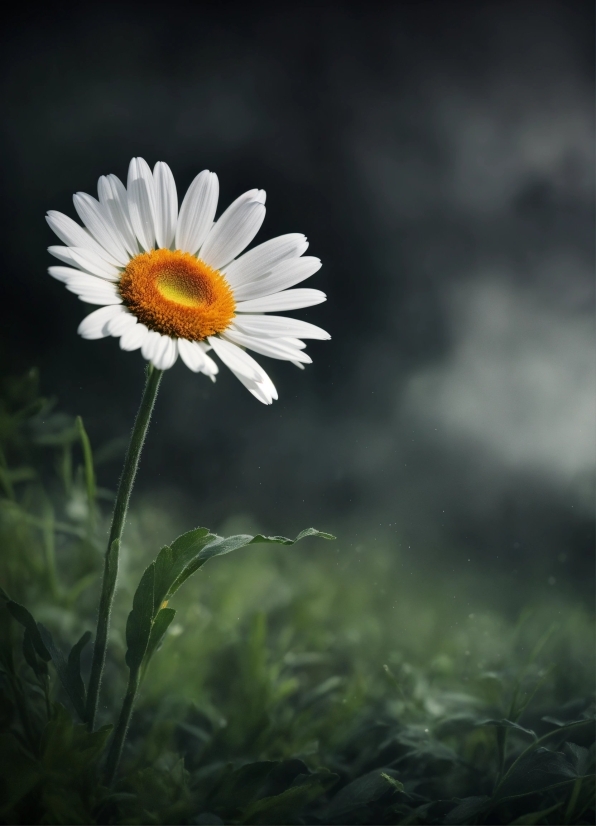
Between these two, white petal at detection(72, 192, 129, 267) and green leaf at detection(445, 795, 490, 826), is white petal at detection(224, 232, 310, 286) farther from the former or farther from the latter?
green leaf at detection(445, 795, 490, 826)

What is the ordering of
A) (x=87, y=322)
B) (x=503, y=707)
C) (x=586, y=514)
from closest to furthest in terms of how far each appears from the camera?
1. (x=87, y=322)
2. (x=503, y=707)
3. (x=586, y=514)

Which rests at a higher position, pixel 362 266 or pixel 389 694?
pixel 362 266

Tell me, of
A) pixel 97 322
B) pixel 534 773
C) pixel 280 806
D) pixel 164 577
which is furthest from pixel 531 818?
pixel 97 322

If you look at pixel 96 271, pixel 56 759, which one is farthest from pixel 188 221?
pixel 56 759

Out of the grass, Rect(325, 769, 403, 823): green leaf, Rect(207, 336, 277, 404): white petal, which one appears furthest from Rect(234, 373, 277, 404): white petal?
Rect(325, 769, 403, 823): green leaf

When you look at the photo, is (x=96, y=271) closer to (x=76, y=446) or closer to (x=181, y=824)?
(x=181, y=824)

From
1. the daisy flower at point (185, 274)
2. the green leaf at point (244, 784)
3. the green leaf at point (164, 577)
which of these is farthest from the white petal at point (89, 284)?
the green leaf at point (244, 784)
